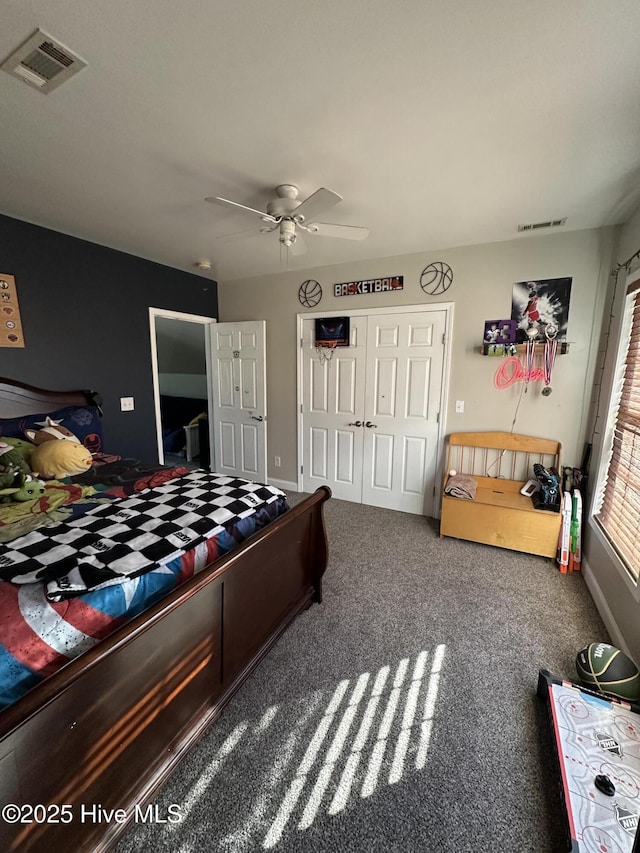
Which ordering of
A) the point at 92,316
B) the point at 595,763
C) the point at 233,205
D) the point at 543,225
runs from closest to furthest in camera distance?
the point at 595,763 → the point at 233,205 → the point at 543,225 → the point at 92,316


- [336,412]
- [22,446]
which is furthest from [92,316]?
[336,412]

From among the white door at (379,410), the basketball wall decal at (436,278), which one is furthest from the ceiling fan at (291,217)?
the white door at (379,410)

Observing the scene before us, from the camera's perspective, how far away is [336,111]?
4.87 ft

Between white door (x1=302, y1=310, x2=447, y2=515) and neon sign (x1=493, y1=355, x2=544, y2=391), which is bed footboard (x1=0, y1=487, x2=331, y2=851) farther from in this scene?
neon sign (x1=493, y1=355, x2=544, y2=391)

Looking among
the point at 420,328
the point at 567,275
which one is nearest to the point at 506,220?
the point at 567,275

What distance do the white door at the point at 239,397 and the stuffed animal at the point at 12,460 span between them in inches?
90.2

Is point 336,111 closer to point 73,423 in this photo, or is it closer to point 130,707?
point 130,707

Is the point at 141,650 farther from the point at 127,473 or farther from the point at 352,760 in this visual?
the point at 127,473

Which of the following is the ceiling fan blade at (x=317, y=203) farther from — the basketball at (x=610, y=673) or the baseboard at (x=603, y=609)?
the baseboard at (x=603, y=609)

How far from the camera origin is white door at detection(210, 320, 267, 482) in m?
4.07

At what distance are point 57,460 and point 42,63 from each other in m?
1.93

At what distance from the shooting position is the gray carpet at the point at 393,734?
3.78 feet

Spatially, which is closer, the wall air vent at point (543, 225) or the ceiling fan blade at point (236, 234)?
the wall air vent at point (543, 225)

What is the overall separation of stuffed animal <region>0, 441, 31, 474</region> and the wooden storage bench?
302cm
